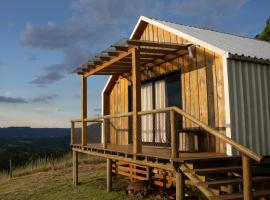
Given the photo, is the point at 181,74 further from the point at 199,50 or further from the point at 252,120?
the point at 252,120

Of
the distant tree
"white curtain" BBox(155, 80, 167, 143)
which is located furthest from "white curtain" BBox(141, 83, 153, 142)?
the distant tree

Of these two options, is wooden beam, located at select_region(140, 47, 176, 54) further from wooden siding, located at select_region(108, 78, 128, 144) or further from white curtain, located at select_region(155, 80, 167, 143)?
wooden siding, located at select_region(108, 78, 128, 144)

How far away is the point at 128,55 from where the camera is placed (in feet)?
32.2

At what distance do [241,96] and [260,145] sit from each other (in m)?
1.28

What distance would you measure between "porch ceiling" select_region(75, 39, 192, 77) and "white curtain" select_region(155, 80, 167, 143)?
0.78m

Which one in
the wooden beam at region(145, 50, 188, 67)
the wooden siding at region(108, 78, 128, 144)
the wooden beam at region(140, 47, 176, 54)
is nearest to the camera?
the wooden beam at region(140, 47, 176, 54)

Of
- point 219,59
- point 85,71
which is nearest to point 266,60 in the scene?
point 219,59

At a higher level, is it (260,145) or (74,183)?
Result: (260,145)

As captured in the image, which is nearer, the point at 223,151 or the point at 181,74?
the point at 223,151

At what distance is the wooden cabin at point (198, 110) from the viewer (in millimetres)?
7316

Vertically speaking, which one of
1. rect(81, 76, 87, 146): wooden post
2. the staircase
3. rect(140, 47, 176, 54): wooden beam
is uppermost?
rect(140, 47, 176, 54): wooden beam

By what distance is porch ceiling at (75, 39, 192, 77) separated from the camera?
9.57 meters

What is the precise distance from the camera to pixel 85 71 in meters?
13.5

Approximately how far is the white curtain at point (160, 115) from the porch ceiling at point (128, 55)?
2.57 ft
